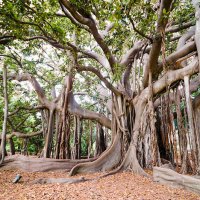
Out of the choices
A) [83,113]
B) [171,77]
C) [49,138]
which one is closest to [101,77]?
[171,77]

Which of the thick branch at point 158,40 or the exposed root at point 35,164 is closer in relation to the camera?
the thick branch at point 158,40

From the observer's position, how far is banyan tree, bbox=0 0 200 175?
141 inches

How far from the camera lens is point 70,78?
5.80 metres

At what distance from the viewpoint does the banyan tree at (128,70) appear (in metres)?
3.57

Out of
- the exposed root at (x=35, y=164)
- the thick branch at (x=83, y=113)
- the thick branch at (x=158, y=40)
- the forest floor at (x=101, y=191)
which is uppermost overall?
the thick branch at (x=158, y=40)

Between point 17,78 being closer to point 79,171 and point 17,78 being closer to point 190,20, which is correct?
point 79,171

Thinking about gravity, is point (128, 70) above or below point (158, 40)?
above

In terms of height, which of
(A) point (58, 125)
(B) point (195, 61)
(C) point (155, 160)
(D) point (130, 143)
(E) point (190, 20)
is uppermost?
(E) point (190, 20)

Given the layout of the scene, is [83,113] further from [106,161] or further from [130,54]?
[130,54]

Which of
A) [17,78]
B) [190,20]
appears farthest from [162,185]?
[17,78]

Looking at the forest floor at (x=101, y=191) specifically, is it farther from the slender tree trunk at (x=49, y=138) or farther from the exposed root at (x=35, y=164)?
the slender tree trunk at (x=49, y=138)

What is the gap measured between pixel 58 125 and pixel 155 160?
3.02 metres

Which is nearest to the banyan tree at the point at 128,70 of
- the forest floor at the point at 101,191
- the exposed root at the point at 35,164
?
the exposed root at the point at 35,164

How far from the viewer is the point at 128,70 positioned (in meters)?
5.77
